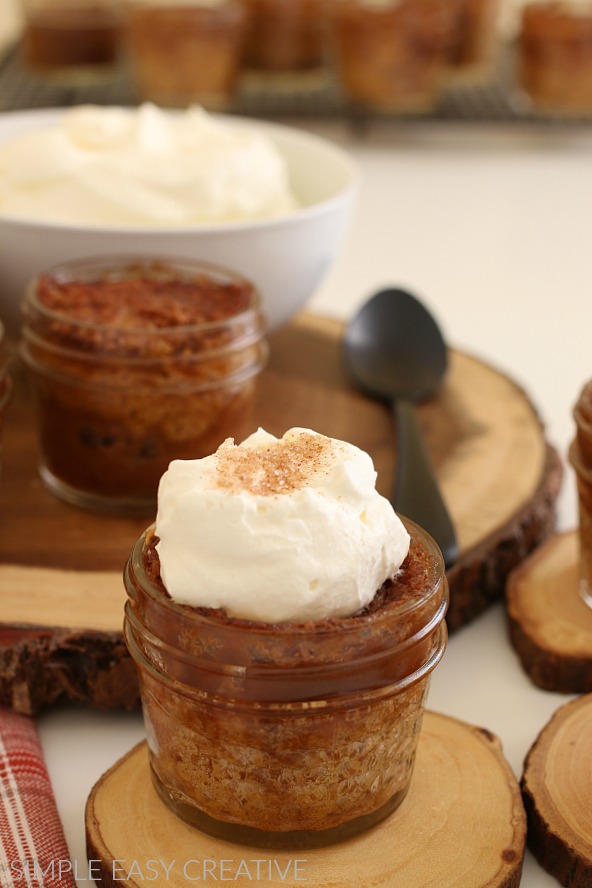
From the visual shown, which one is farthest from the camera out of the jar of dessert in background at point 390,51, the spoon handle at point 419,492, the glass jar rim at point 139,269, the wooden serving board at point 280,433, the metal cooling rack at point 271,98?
the metal cooling rack at point 271,98

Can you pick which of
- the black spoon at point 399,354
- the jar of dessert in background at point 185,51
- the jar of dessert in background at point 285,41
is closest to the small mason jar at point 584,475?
the black spoon at point 399,354

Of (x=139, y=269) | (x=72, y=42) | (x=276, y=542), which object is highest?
(x=276, y=542)

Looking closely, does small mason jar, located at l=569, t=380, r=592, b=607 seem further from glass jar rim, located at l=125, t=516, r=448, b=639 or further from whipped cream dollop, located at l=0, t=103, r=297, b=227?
whipped cream dollop, located at l=0, t=103, r=297, b=227

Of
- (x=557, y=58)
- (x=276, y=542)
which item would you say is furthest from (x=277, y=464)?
(x=557, y=58)

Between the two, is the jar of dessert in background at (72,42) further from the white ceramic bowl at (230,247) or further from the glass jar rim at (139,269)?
the glass jar rim at (139,269)

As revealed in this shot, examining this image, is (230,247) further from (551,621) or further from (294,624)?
(294,624)

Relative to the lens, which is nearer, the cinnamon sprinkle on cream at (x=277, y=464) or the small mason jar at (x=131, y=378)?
the cinnamon sprinkle on cream at (x=277, y=464)
